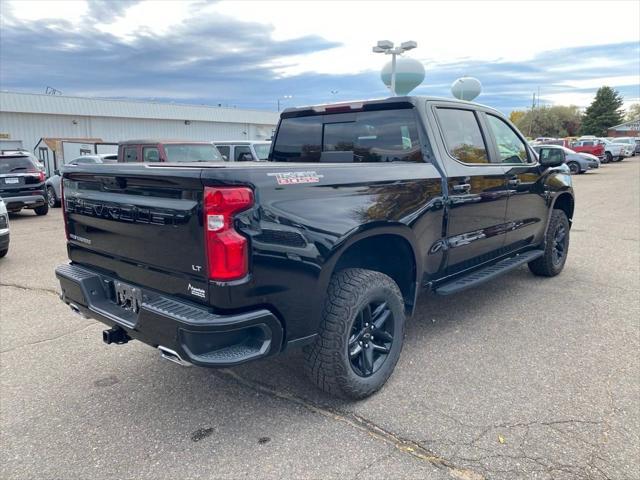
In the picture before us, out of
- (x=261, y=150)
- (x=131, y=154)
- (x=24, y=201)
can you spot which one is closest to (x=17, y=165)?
(x=24, y=201)

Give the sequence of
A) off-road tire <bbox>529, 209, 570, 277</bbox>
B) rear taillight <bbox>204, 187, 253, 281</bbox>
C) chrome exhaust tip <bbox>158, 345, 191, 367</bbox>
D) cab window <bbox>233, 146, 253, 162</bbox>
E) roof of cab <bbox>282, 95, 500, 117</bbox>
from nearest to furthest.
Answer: rear taillight <bbox>204, 187, 253, 281</bbox>
chrome exhaust tip <bbox>158, 345, 191, 367</bbox>
roof of cab <bbox>282, 95, 500, 117</bbox>
off-road tire <bbox>529, 209, 570, 277</bbox>
cab window <bbox>233, 146, 253, 162</bbox>

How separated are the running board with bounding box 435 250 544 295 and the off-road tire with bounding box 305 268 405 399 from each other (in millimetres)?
965

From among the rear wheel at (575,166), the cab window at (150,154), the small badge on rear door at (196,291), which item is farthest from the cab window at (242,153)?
the rear wheel at (575,166)

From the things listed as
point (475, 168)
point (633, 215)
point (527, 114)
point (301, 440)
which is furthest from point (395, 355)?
point (527, 114)

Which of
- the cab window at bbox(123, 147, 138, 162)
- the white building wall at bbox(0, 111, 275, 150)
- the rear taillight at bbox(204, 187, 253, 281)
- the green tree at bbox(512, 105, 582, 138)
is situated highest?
the green tree at bbox(512, 105, 582, 138)

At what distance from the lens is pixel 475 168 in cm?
419

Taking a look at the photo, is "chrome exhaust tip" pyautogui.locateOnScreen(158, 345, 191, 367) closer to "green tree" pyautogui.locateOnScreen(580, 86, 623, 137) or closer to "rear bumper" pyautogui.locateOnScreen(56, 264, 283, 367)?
"rear bumper" pyautogui.locateOnScreen(56, 264, 283, 367)

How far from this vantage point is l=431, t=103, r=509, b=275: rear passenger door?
3949 mm

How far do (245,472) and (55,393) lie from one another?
5.42 feet

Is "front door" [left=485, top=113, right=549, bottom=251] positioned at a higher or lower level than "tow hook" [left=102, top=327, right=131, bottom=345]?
higher

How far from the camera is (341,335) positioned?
295 centimetres

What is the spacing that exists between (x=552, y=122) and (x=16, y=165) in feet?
295

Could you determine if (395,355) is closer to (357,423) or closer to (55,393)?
Result: (357,423)

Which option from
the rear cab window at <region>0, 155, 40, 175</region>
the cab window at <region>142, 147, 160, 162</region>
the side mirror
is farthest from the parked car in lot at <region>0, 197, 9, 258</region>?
the side mirror
